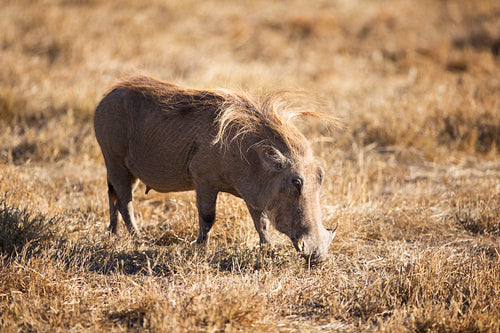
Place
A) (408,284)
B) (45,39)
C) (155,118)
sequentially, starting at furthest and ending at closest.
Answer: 1. (45,39)
2. (155,118)
3. (408,284)

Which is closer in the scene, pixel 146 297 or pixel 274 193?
pixel 146 297

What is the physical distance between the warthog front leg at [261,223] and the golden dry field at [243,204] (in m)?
0.11

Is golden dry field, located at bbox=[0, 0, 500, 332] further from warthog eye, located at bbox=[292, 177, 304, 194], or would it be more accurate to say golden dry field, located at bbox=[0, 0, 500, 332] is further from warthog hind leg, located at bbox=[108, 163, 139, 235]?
warthog eye, located at bbox=[292, 177, 304, 194]

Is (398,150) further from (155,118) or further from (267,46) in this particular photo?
(267,46)

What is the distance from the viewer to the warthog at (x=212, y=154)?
356 cm

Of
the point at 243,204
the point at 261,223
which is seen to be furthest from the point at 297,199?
the point at 243,204

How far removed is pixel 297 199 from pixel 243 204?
1259mm

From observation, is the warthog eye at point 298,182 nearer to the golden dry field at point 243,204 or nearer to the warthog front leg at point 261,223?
the warthog front leg at point 261,223

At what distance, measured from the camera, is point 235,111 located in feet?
12.6

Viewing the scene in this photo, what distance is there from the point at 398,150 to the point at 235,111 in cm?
375

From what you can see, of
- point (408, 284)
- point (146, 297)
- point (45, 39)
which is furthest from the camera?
A: point (45, 39)

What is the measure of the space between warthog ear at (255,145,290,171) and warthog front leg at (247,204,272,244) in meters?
0.49

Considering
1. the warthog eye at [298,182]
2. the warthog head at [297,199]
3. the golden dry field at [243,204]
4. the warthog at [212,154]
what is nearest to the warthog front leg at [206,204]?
the warthog at [212,154]

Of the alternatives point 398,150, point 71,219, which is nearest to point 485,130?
point 398,150
